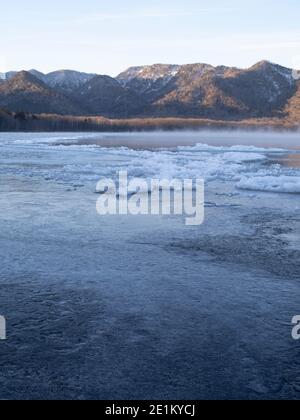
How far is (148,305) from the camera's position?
536 cm

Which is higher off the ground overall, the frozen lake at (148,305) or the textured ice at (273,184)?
the textured ice at (273,184)

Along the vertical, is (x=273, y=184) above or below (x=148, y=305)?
above

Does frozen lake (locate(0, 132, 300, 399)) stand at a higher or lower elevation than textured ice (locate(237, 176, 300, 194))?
lower

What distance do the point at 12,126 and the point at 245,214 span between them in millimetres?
91917

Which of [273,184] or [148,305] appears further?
[273,184]

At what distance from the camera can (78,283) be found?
6.03 metres

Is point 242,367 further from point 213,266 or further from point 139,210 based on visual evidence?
point 139,210

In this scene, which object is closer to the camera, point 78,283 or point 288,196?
point 78,283

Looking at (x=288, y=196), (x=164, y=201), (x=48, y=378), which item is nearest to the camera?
(x=48, y=378)

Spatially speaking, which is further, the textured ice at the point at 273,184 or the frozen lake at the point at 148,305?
A: the textured ice at the point at 273,184

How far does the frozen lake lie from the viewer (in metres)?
3.85

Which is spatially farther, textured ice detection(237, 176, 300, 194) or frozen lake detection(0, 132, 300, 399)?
textured ice detection(237, 176, 300, 194)

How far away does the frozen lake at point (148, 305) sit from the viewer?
385cm

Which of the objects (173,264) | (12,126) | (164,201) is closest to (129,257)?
(173,264)
